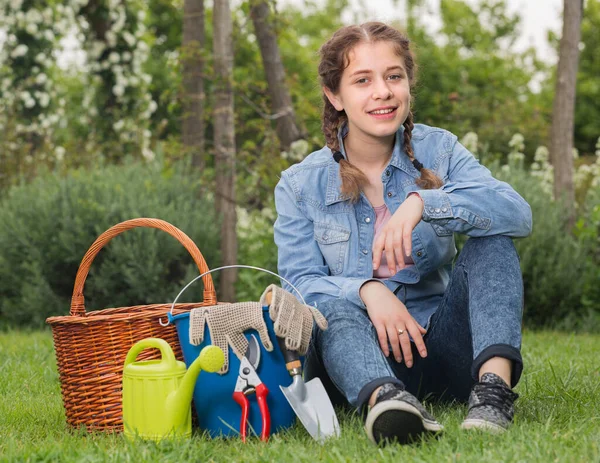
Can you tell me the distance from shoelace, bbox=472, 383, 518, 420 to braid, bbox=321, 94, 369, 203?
72cm

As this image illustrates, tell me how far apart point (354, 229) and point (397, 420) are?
75 centimetres

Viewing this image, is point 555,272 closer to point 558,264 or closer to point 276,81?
point 558,264

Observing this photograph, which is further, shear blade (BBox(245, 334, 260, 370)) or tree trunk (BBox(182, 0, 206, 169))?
tree trunk (BBox(182, 0, 206, 169))

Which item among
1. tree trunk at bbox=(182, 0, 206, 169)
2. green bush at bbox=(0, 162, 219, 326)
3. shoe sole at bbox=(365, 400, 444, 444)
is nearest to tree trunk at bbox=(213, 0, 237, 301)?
green bush at bbox=(0, 162, 219, 326)

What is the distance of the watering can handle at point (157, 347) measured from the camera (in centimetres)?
211

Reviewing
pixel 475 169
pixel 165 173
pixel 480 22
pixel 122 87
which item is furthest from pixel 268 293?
pixel 480 22

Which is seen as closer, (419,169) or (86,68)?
(419,169)

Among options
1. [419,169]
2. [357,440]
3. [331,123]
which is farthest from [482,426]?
[331,123]

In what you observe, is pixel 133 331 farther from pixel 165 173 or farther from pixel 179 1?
pixel 179 1

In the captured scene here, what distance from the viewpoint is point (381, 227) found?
2.47 meters

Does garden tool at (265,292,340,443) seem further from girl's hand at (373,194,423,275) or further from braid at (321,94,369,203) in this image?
braid at (321,94,369,203)

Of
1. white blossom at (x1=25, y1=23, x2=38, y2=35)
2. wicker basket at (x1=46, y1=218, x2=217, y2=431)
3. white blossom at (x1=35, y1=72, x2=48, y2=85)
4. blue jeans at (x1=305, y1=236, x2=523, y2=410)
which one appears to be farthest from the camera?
white blossom at (x1=35, y1=72, x2=48, y2=85)

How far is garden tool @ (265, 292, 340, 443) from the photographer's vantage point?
2.04m

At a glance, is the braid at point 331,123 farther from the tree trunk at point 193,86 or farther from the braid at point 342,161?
the tree trunk at point 193,86
